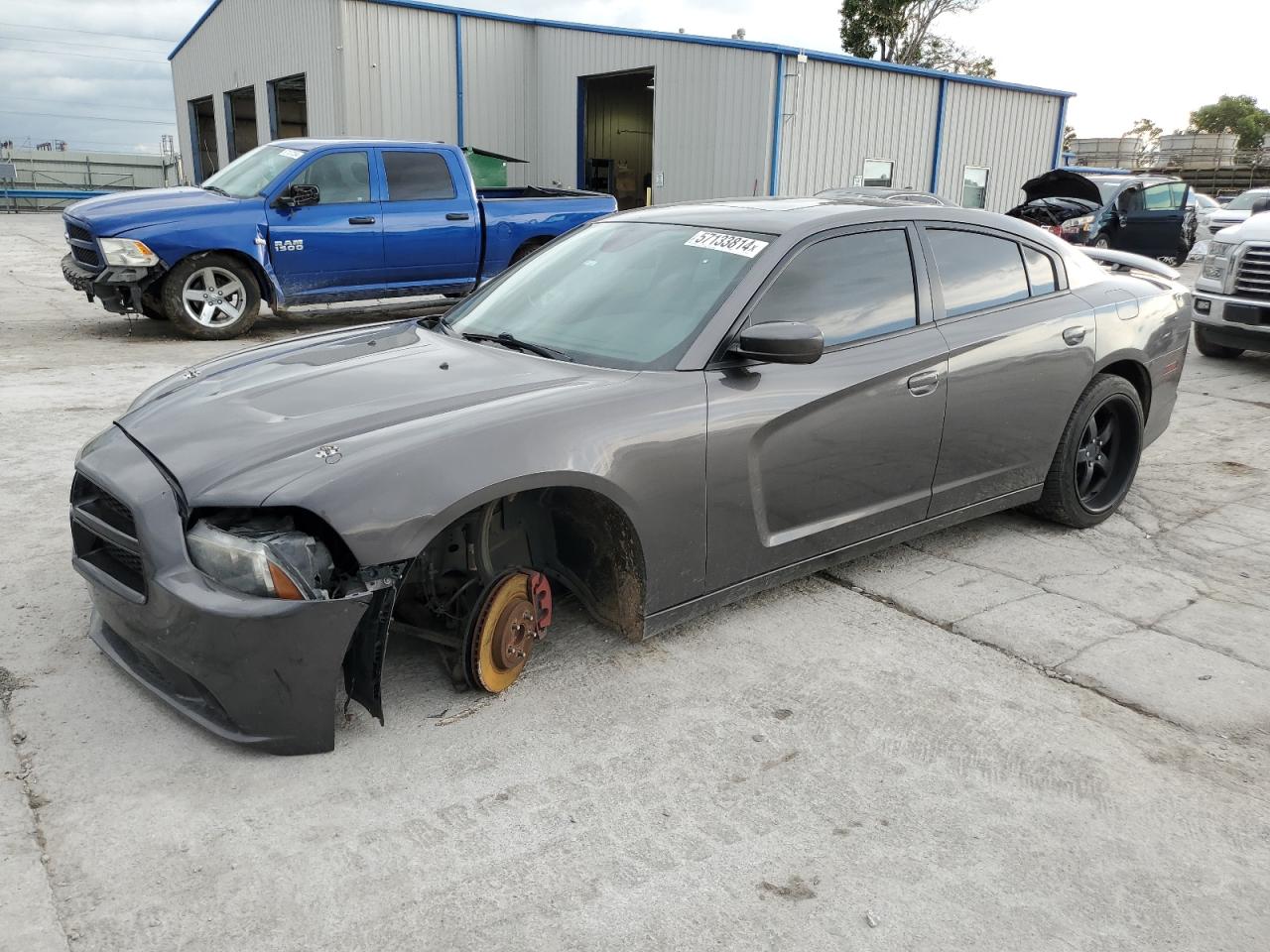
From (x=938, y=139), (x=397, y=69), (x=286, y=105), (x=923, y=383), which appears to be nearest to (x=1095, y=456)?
(x=923, y=383)

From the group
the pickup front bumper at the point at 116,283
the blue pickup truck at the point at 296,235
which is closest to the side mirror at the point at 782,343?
the blue pickup truck at the point at 296,235

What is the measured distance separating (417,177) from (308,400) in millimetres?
7682

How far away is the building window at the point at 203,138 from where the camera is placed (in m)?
30.8

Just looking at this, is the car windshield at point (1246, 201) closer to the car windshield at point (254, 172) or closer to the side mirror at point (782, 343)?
the car windshield at point (254, 172)

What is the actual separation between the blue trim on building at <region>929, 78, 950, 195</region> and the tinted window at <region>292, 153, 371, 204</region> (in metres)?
14.3

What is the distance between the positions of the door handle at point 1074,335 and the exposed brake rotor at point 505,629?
2664mm

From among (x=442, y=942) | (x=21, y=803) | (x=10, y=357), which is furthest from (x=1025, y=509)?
(x=10, y=357)

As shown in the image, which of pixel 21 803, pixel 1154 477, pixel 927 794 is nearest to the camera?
pixel 21 803

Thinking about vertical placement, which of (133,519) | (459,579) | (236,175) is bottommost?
(459,579)

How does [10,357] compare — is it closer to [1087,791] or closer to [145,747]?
[145,747]

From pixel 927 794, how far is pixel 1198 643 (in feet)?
5.39

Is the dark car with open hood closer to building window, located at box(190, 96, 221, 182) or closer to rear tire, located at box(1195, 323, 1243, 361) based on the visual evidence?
rear tire, located at box(1195, 323, 1243, 361)

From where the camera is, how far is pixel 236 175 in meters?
10.1

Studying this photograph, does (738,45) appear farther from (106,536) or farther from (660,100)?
(106,536)
